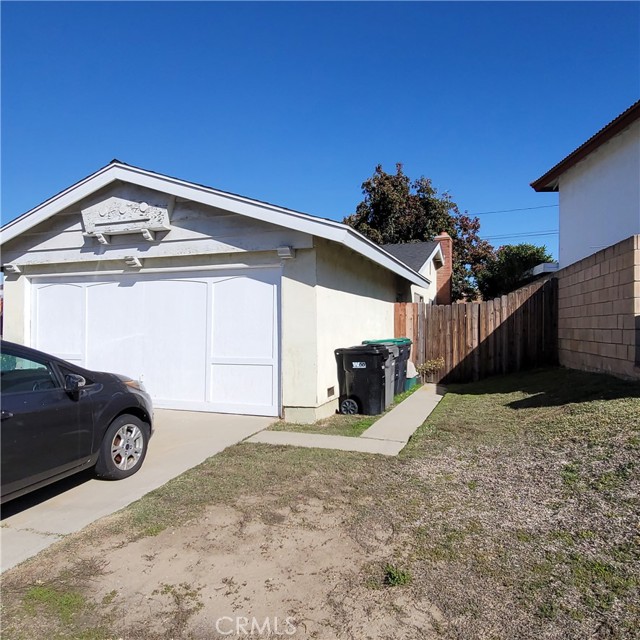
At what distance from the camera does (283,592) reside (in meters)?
2.86

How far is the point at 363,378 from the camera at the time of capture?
25.7 feet

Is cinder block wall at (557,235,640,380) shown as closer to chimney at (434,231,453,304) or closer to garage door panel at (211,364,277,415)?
garage door panel at (211,364,277,415)

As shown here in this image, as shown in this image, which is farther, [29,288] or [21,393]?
[29,288]

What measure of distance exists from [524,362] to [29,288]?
1097cm

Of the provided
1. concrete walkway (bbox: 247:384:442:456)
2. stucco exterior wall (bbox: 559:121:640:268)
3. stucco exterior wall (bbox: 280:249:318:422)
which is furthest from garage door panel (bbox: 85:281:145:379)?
stucco exterior wall (bbox: 559:121:640:268)

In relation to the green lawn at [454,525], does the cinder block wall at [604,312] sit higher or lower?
higher

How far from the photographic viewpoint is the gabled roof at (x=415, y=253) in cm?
1634

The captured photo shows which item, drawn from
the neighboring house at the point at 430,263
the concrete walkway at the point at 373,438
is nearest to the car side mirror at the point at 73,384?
the concrete walkway at the point at 373,438

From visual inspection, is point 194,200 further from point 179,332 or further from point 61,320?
point 61,320

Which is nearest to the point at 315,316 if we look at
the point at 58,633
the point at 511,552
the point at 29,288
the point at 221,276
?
the point at 221,276

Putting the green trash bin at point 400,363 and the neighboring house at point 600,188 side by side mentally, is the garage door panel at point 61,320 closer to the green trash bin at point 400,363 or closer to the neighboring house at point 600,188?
the green trash bin at point 400,363

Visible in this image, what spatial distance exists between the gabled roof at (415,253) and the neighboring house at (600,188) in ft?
14.4

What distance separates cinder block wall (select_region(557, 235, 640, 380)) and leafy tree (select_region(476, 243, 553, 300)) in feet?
40.2

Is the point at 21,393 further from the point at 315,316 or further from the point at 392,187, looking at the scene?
the point at 392,187
